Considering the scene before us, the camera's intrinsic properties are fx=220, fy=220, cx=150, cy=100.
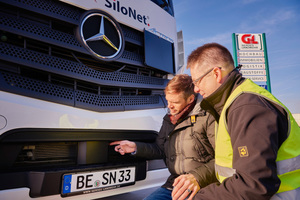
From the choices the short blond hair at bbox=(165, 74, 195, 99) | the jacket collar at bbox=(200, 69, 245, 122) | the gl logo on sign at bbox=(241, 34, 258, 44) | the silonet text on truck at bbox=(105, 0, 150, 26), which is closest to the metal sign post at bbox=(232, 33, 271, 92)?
the gl logo on sign at bbox=(241, 34, 258, 44)

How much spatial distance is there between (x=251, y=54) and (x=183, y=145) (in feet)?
29.1

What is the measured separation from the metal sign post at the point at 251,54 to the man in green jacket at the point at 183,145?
807 cm

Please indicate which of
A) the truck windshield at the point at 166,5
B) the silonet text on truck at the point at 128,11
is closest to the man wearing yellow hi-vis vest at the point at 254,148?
the silonet text on truck at the point at 128,11

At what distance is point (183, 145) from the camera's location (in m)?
1.68

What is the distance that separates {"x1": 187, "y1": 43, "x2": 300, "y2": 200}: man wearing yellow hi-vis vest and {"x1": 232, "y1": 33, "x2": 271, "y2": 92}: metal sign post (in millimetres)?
8798

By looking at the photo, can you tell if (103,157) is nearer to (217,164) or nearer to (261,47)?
(217,164)

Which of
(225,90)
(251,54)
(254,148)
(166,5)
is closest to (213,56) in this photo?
(225,90)

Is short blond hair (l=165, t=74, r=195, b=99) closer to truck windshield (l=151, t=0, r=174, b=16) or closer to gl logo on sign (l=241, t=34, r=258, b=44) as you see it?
truck windshield (l=151, t=0, r=174, b=16)

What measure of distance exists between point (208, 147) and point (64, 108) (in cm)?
109

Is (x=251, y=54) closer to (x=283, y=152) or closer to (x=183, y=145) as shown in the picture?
(x=183, y=145)

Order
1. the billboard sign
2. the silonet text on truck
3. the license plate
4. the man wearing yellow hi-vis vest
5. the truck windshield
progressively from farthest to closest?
the billboard sign
the truck windshield
the silonet text on truck
the license plate
the man wearing yellow hi-vis vest

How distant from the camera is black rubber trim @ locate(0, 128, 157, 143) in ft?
4.58

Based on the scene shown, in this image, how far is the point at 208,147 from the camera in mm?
1626

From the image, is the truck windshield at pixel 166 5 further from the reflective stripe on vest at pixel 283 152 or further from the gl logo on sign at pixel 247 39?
the gl logo on sign at pixel 247 39
